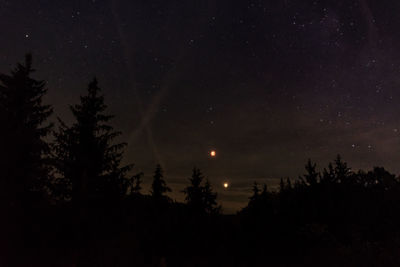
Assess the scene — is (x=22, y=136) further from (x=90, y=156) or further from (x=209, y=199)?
(x=209, y=199)

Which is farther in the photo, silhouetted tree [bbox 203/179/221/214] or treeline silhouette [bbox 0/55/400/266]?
silhouetted tree [bbox 203/179/221/214]

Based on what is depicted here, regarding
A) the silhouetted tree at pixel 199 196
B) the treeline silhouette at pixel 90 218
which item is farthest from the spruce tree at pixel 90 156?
the silhouetted tree at pixel 199 196

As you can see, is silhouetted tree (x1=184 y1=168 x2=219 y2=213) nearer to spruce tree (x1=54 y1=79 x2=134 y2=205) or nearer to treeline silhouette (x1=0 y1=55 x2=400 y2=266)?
treeline silhouette (x1=0 y1=55 x2=400 y2=266)

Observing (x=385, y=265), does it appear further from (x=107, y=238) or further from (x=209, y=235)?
(x=209, y=235)

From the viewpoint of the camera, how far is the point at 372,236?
34.2 m

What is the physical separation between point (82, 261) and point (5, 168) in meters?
6.96

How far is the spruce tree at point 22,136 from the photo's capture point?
17.4m

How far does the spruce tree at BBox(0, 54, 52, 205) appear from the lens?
57.1 feet

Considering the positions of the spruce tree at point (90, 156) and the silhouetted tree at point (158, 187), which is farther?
the silhouetted tree at point (158, 187)

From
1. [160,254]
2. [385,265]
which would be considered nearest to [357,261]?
[385,265]

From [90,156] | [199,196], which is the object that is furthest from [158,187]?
[90,156]

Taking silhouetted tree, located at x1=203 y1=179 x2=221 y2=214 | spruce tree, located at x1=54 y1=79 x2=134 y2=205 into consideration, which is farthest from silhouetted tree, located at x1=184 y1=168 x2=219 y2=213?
spruce tree, located at x1=54 y1=79 x2=134 y2=205

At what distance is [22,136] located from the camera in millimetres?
18078

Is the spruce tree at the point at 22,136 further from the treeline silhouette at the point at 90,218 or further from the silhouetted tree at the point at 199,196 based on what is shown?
the silhouetted tree at the point at 199,196
